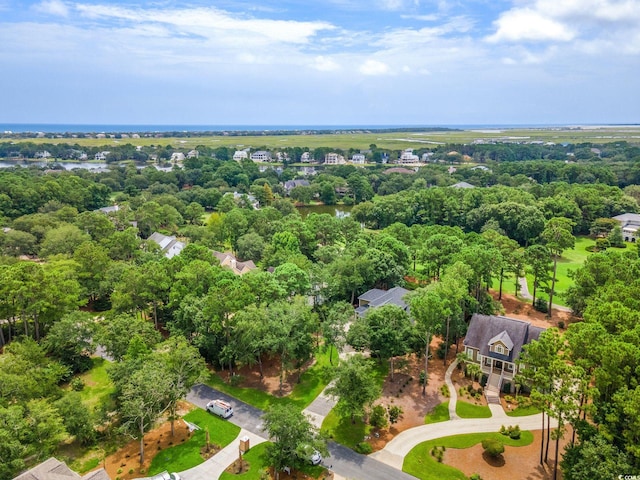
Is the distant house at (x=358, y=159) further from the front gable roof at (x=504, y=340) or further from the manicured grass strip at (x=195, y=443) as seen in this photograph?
the manicured grass strip at (x=195, y=443)

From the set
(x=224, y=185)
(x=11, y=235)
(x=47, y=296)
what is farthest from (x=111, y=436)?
(x=224, y=185)

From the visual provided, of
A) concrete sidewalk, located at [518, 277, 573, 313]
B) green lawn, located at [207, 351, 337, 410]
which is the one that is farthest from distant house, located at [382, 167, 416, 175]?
green lawn, located at [207, 351, 337, 410]

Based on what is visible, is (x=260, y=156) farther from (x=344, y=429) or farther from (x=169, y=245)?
(x=344, y=429)

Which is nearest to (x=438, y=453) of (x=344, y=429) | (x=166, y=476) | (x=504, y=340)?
(x=344, y=429)

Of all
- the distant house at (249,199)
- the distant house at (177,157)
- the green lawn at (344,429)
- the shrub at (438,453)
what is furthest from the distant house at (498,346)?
the distant house at (177,157)

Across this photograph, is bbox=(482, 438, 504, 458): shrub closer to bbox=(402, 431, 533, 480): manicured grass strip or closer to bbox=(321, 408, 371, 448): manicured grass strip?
bbox=(402, 431, 533, 480): manicured grass strip
